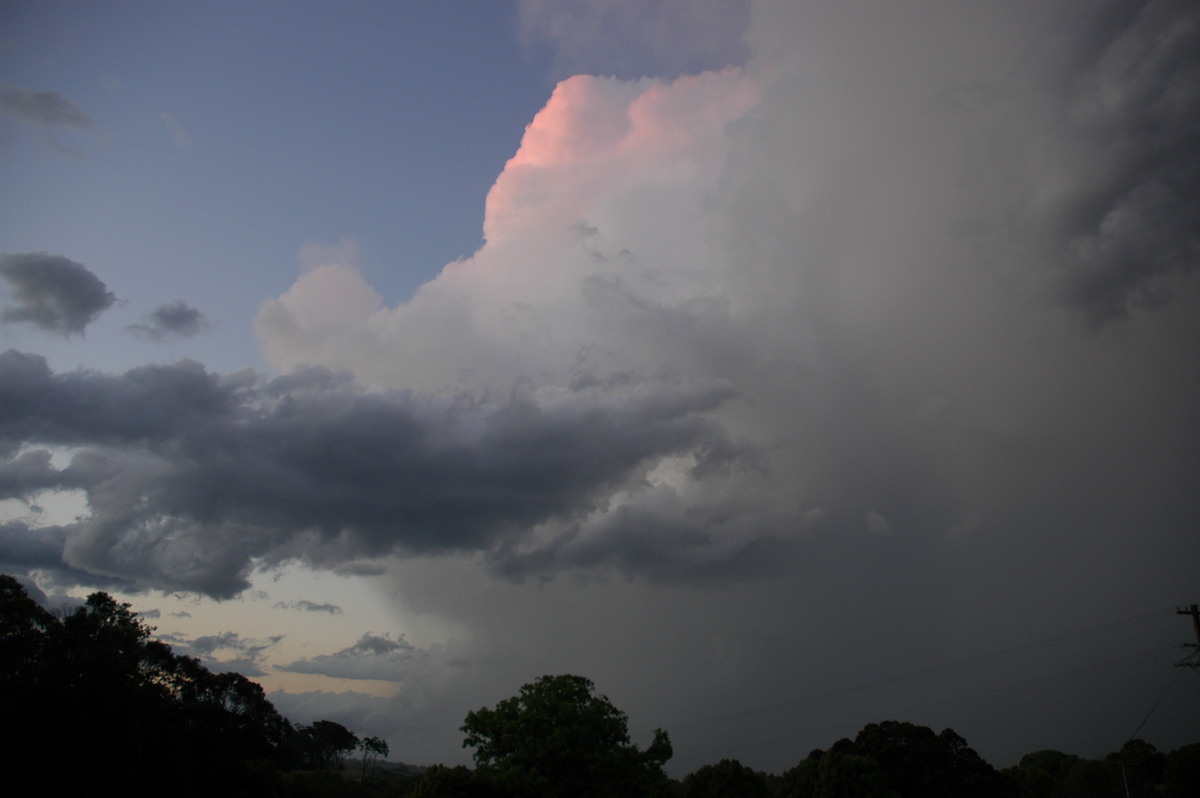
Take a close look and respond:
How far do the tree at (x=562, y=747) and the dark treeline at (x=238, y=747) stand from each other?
0.10 metres

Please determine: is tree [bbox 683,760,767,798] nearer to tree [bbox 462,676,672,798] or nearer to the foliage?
tree [bbox 462,676,672,798]

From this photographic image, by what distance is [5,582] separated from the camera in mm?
64625

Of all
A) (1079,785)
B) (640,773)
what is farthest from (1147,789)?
(640,773)

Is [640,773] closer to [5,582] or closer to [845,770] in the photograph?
[845,770]

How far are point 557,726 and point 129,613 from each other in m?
54.5

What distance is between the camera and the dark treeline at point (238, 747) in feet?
168

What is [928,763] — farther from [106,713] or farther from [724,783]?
[106,713]

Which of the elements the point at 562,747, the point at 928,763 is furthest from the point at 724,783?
the point at 562,747

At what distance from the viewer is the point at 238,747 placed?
9544cm

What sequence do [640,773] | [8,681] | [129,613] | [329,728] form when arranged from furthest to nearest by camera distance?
[329,728], [129,613], [640,773], [8,681]

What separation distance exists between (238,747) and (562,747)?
205ft

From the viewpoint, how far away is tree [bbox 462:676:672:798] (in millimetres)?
54094

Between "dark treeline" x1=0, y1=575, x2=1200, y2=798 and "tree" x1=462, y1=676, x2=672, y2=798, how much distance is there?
10 cm

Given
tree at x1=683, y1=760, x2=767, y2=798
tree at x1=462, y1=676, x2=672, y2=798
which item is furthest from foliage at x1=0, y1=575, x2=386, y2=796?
tree at x1=683, y1=760, x2=767, y2=798
